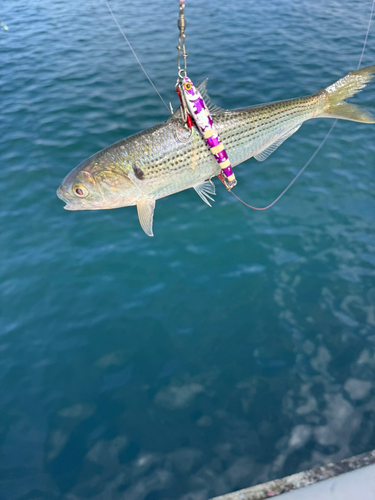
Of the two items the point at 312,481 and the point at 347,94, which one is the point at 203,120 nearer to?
the point at 347,94

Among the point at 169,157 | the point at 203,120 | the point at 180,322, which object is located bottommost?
the point at 180,322

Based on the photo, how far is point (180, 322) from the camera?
4512 mm

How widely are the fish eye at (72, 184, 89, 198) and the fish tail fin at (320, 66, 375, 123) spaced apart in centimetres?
440

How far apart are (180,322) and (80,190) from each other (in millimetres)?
2462

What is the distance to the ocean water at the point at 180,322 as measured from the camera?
343cm

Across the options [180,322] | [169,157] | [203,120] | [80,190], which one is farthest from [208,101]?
[180,322]

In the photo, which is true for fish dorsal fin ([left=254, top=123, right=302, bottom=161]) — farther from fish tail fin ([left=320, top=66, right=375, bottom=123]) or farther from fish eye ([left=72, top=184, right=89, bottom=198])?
fish eye ([left=72, top=184, right=89, bottom=198])

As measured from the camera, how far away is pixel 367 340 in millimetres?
4227

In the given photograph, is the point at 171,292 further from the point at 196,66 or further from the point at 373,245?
the point at 196,66

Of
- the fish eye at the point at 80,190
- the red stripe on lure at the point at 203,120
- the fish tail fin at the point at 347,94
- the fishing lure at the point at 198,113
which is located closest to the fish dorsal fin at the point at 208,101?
the fishing lure at the point at 198,113

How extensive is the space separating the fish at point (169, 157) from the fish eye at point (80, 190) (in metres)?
0.01

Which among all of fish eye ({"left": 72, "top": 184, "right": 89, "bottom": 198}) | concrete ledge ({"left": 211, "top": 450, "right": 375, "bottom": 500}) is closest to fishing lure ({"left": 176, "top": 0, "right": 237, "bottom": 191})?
fish eye ({"left": 72, "top": 184, "right": 89, "bottom": 198})

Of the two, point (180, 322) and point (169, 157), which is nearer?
point (180, 322)

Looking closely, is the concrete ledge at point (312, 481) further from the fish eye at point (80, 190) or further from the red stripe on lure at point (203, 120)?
the fish eye at point (80, 190)
